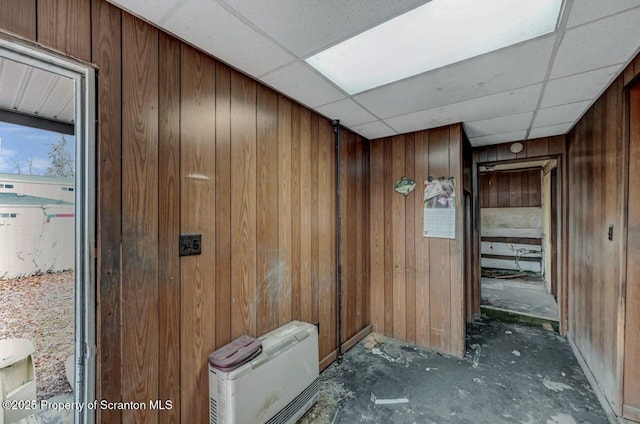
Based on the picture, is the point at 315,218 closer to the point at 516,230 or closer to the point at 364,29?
the point at 364,29

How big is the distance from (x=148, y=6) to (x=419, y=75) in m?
1.59

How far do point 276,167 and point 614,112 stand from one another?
2.54m

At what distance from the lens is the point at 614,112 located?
6.38 feet

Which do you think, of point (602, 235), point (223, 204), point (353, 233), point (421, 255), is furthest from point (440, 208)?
point (223, 204)

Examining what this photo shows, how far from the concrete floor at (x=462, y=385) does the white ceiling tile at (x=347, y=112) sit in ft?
8.10

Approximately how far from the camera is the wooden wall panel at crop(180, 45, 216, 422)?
149cm

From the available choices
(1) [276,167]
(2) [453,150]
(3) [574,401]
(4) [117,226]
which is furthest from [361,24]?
(3) [574,401]

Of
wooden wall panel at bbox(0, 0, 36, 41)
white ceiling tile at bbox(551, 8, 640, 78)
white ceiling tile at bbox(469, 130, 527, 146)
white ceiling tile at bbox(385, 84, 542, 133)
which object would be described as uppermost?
white ceiling tile at bbox(551, 8, 640, 78)

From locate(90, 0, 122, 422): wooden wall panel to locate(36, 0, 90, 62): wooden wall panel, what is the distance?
0.03 metres

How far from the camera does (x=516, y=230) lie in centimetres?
648

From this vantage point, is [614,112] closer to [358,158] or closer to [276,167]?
[358,158]

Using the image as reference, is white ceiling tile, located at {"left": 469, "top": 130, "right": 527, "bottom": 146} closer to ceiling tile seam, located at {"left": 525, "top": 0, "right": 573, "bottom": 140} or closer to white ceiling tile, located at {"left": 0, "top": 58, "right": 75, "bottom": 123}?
ceiling tile seam, located at {"left": 525, "top": 0, "right": 573, "bottom": 140}

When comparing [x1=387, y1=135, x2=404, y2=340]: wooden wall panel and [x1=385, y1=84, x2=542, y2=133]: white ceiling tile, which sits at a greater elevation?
[x1=385, y1=84, x2=542, y2=133]: white ceiling tile

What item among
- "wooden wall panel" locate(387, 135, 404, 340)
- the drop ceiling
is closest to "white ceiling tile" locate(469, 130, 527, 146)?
the drop ceiling
